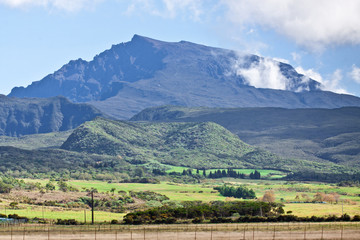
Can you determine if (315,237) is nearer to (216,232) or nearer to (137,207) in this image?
(216,232)

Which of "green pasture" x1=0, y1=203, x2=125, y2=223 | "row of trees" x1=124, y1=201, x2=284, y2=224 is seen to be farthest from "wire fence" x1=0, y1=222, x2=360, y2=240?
"green pasture" x1=0, y1=203, x2=125, y2=223

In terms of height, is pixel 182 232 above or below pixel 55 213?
below

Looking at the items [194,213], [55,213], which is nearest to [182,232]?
[194,213]

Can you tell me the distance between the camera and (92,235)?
89.5 metres

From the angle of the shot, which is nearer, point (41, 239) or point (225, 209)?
point (41, 239)

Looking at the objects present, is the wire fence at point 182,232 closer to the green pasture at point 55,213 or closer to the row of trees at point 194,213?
the row of trees at point 194,213

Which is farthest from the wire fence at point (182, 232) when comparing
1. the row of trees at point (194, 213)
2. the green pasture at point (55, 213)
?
the green pasture at point (55, 213)

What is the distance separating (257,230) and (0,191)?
10463 centimetres

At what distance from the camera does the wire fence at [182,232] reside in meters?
86.9

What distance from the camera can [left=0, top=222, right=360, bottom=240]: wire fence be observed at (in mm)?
86938

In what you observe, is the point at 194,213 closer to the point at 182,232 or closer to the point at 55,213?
the point at 182,232

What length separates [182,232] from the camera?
303 feet

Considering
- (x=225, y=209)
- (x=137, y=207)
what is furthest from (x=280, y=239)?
(x=137, y=207)

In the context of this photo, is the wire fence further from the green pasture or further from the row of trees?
the green pasture
